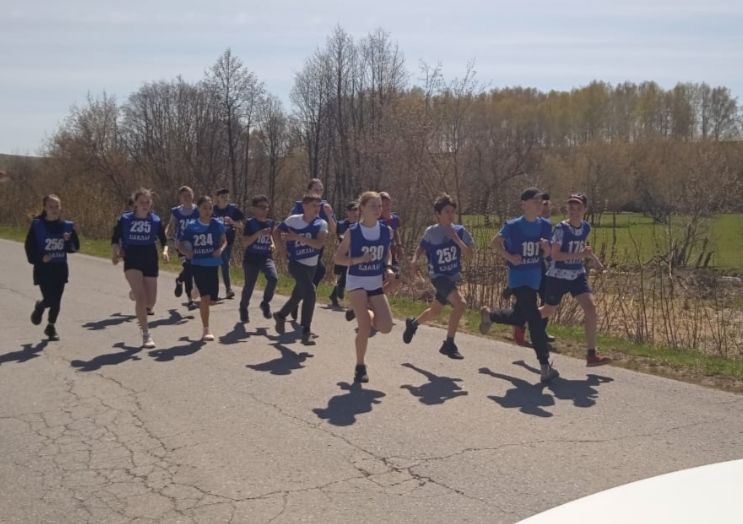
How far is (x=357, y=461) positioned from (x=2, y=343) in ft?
20.5

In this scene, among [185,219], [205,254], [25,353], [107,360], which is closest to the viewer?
[107,360]

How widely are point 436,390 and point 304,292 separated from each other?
2964 mm

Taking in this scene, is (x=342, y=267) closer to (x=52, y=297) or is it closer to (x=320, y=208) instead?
(x=320, y=208)

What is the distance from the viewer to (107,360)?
8.44 m

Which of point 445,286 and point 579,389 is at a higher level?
point 445,286

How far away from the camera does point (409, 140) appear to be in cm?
1934

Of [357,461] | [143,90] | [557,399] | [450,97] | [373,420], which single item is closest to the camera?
[357,461]

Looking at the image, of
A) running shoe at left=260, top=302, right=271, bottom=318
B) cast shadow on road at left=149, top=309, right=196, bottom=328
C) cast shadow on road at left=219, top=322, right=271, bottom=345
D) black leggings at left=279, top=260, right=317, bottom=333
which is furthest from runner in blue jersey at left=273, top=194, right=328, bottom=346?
cast shadow on road at left=149, top=309, right=196, bottom=328

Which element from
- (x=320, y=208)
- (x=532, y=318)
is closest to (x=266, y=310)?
(x=320, y=208)

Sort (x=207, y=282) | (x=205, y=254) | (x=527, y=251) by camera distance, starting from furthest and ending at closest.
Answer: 1. (x=205, y=254)
2. (x=207, y=282)
3. (x=527, y=251)

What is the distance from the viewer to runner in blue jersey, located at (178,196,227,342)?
9.68 m

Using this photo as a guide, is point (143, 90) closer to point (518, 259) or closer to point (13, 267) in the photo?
point (13, 267)

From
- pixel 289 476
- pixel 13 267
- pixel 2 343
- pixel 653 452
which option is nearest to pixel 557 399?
pixel 653 452

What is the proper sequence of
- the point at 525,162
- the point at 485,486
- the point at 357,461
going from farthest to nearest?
1. the point at 525,162
2. the point at 357,461
3. the point at 485,486
